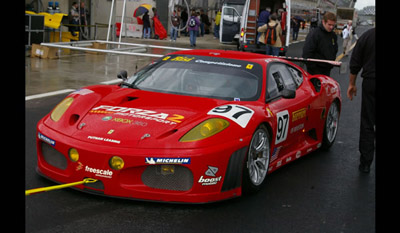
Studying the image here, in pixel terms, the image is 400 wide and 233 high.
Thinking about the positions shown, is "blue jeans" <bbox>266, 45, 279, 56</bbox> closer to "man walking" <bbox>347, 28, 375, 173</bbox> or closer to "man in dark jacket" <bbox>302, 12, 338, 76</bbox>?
"man in dark jacket" <bbox>302, 12, 338, 76</bbox>

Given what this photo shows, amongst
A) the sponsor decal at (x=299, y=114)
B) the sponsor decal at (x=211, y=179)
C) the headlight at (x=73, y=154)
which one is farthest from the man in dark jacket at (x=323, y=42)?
the headlight at (x=73, y=154)

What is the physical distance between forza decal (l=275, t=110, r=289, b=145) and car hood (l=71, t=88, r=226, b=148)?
64cm

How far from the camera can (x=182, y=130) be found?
5.12m

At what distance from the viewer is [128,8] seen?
1380 inches

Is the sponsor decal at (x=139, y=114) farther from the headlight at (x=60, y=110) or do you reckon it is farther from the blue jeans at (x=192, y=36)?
the blue jeans at (x=192, y=36)

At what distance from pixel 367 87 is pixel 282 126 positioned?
1.05m

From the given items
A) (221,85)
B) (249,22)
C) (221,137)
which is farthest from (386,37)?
(249,22)

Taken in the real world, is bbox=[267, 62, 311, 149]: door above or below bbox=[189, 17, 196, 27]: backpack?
below

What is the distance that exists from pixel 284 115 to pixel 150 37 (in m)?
29.0

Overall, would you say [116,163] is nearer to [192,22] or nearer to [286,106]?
[286,106]

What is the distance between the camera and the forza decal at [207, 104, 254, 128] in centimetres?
538

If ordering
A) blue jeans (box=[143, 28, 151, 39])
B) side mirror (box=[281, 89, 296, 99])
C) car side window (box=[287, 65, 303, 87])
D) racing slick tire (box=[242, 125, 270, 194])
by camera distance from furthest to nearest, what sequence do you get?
blue jeans (box=[143, 28, 151, 39]) → car side window (box=[287, 65, 303, 87]) → side mirror (box=[281, 89, 296, 99]) → racing slick tire (box=[242, 125, 270, 194])

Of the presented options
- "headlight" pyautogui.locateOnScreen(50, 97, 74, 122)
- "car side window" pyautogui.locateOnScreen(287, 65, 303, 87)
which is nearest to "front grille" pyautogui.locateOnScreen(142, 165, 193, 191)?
"headlight" pyautogui.locateOnScreen(50, 97, 74, 122)
